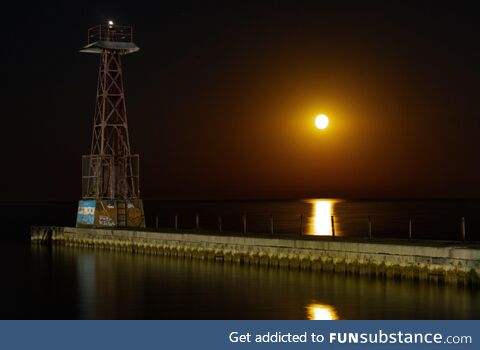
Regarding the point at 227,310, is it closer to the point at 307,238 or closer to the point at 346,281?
the point at 346,281

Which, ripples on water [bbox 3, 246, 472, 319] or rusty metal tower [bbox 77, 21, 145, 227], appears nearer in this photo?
ripples on water [bbox 3, 246, 472, 319]

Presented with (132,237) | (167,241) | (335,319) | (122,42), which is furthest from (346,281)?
(122,42)

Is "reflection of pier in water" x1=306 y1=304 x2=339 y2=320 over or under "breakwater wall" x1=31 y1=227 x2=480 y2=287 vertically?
under

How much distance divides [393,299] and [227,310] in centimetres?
694

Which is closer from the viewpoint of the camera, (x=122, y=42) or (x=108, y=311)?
(x=108, y=311)

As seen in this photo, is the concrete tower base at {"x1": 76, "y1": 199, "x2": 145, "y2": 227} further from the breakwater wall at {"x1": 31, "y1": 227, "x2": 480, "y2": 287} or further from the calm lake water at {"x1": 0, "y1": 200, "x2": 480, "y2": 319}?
the calm lake water at {"x1": 0, "y1": 200, "x2": 480, "y2": 319}

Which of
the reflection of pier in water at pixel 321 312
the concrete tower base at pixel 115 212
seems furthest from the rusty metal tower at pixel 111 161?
the reflection of pier in water at pixel 321 312

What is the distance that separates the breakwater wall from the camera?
107ft

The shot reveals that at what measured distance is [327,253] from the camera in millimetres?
38531

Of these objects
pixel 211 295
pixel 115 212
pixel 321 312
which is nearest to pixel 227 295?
pixel 211 295

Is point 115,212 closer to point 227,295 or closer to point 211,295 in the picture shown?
point 211,295

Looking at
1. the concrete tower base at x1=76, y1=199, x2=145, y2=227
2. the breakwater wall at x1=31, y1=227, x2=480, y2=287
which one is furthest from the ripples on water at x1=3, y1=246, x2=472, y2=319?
the concrete tower base at x1=76, y1=199, x2=145, y2=227

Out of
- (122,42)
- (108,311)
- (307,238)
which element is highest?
(122,42)

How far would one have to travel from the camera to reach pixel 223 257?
147 feet
